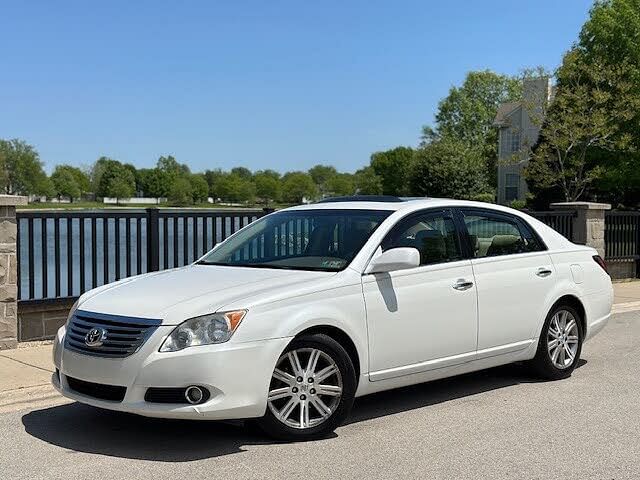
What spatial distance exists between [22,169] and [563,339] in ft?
275

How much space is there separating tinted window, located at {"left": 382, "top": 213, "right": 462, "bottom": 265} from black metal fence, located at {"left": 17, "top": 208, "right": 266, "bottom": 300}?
4551mm

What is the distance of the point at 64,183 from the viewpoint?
107625 millimetres

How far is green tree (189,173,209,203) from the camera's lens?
124 m

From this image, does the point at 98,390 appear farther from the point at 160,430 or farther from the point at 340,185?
the point at 340,185

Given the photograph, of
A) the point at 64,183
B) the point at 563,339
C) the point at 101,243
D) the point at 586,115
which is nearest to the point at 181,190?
the point at 64,183

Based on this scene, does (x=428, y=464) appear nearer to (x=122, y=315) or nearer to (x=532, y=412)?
(x=532, y=412)

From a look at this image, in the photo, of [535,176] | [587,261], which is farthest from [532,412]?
[535,176]

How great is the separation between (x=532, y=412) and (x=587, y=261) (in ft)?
6.96

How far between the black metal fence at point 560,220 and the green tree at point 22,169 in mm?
67909

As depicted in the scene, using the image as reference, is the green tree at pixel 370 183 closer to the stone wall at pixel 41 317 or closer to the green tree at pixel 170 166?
the green tree at pixel 170 166

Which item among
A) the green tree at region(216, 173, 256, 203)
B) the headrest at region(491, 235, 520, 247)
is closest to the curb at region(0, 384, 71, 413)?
the headrest at region(491, 235, 520, 247)

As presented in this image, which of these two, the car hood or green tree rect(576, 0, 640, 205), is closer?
the car hood

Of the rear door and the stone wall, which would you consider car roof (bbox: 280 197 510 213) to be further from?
the stone wall

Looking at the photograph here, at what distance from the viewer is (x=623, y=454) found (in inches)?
204
